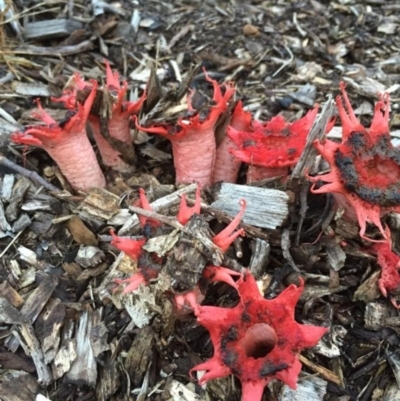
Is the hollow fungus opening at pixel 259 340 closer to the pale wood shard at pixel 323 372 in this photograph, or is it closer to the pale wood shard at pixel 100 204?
the pale wood shard at pixel 323 372

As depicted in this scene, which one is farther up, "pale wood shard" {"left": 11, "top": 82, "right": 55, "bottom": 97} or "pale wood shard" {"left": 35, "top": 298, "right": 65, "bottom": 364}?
"pale wood shard" {"left": 11, "top": 82, "right": 55, "bottom": 97}

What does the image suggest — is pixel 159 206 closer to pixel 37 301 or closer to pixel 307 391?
pixel 37 301

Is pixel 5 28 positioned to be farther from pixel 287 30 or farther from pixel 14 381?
pixel 14 381

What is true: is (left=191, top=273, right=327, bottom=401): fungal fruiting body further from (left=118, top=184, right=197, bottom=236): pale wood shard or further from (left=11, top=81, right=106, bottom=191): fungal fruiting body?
(left=11, top=81, right=106, bottom=191): fungal fruiting body

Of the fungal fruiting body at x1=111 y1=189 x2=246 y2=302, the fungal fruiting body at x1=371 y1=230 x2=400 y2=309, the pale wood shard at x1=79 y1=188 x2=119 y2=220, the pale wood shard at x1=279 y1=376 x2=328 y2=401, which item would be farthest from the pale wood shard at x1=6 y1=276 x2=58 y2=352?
the fungal fruiting body at x1=371 y1=230 x2=400 y2=309

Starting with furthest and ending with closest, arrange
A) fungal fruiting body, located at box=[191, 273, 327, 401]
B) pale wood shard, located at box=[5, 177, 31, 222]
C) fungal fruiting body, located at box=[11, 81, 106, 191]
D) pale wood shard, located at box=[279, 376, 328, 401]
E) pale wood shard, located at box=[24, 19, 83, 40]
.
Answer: pale wood shard, located at box=[24, 19, 83, 40]
pale wood shard, located at box=[5, 177, 31, 222]
fungal fruiting body, located at box=[11, 81, 106, 191]
pale wood shard, located at box=[279, 376, 328, 401]
fungal fruiting body, located at box=[191, 273, 327, 401]

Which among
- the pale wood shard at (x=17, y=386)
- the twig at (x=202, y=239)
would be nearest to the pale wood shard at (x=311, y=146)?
the twig at (x=202, y=239)

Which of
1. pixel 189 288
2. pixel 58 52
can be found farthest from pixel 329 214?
pixel 58 52
